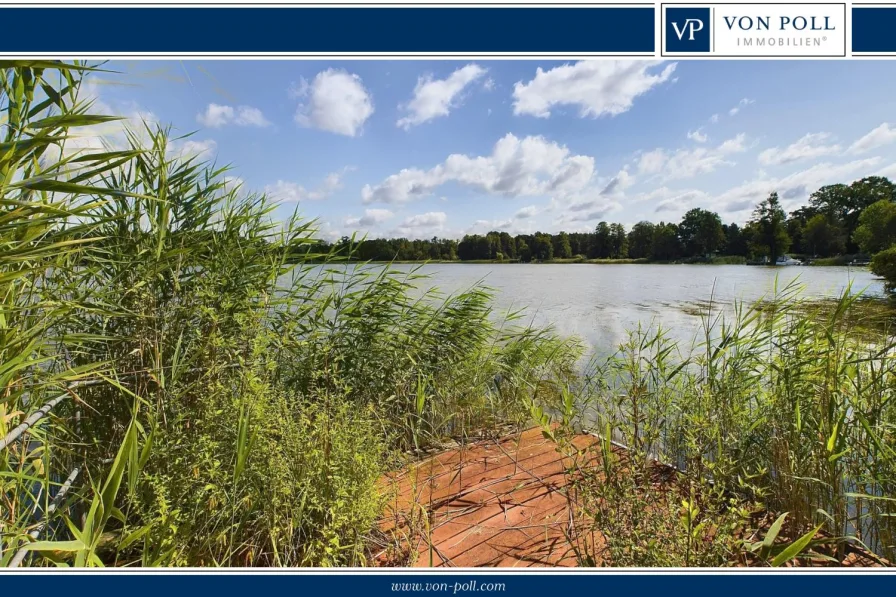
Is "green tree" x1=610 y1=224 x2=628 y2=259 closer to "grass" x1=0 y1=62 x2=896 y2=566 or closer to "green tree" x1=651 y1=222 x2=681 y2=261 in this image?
"green tree" x1=651 y1=222 x2=681 y2=261

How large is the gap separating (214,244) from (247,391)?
4.09 feet

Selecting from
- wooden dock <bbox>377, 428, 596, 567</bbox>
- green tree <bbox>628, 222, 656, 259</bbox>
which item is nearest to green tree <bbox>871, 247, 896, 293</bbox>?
green tree <bbox>628, 222, 656, 259</bbox>

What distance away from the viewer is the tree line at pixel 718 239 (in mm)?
3420

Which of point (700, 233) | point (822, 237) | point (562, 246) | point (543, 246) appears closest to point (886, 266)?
point (822, 237)

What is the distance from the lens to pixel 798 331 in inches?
109

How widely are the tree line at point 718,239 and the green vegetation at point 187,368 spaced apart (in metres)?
0.60

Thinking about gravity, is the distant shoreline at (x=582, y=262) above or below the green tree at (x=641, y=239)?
below

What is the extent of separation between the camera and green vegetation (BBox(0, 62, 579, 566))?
1.62 meters

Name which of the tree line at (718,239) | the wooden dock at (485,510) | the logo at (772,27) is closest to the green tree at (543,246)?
the tree line at (718,239)

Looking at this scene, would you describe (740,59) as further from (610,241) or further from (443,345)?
(610,241)

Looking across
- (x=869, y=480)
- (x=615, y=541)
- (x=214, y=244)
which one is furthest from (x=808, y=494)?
(x=214, y=244)

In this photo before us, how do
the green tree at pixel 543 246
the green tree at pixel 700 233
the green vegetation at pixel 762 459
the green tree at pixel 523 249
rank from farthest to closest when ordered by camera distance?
the green tree at pixel 543 246 → the green tree at pixel 523 249 → the green tree at pixel 700 233 → the green vegetation at pixel 762 459

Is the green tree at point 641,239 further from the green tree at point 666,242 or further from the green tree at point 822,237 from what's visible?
the green tree at point 822,237

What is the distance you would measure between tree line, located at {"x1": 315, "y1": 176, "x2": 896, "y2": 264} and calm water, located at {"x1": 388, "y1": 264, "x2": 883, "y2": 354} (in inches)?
8.8
